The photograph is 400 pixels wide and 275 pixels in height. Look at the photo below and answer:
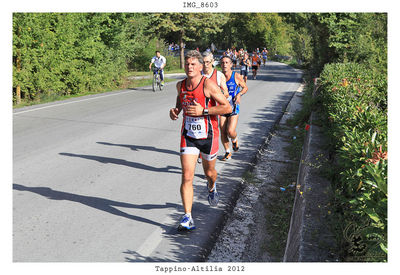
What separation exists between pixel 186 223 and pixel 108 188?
6.20 feet

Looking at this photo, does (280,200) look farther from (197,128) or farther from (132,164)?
(132,164)

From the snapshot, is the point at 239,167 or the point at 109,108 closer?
the point at 239,167

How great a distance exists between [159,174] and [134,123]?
4.60m

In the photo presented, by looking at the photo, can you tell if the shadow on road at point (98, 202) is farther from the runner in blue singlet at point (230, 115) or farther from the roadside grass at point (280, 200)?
the runner in blue singlet at point (230, 115)

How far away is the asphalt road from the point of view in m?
4.40

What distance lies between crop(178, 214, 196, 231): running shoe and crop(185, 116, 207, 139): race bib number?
0.98m

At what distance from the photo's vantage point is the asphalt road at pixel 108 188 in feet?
14.4

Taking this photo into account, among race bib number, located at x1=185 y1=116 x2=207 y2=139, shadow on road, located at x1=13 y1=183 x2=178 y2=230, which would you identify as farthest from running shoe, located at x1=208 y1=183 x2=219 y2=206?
race bib number, located at x1=185 y1=116 x2=207 y2=139

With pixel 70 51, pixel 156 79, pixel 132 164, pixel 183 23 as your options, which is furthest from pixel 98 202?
pixel 183 23

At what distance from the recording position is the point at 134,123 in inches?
443

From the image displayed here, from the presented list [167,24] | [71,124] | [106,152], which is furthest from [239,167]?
[167,24]

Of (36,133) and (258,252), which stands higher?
(36,133)

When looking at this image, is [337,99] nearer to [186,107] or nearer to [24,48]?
[186,107]

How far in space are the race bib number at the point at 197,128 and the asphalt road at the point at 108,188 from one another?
1.12 metres
